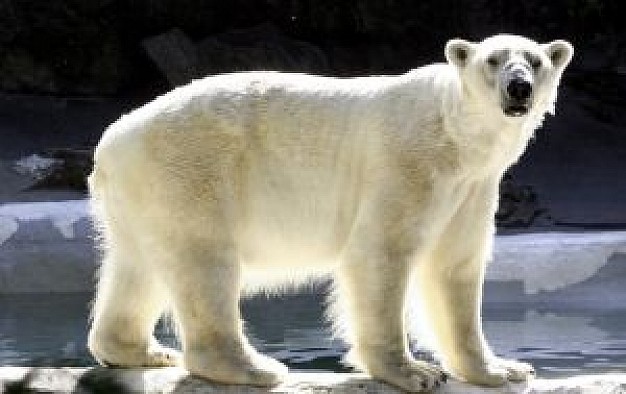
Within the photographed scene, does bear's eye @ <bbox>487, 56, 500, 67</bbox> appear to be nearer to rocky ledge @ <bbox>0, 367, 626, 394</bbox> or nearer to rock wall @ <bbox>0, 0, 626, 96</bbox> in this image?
rocky ledge @ <bbox>0, 367, 626, 394</bbox>

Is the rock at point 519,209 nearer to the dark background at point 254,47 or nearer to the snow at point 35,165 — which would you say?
the dark background at point 254,47

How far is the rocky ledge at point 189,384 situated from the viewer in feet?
12.9

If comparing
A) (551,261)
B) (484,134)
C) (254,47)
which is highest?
(254,47)

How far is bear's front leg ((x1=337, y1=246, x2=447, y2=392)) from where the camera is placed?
383 cm

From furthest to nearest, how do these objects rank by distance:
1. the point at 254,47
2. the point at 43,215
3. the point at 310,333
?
the point at 254,47 < the point at 43,215 < the point at 310,333

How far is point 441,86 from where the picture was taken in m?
3.92

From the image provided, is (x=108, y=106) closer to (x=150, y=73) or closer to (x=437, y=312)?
(x=150, y=73)

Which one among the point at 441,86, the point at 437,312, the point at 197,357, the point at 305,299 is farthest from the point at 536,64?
the point at 305,299

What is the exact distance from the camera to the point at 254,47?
1515 cm

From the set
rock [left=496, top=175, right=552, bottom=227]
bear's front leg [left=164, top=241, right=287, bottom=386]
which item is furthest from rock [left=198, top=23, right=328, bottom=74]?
bear's front leg [left=164, top=241, right=287, bottom=386]

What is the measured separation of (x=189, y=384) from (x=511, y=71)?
1.33 m

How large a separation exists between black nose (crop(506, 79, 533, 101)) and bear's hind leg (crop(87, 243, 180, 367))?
4.26 feet

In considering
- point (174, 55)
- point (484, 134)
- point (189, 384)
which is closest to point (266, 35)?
point (174, 55)

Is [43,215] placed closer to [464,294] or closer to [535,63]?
[464,294]
